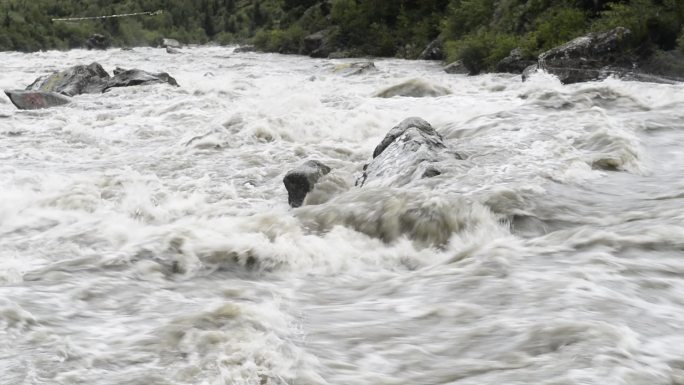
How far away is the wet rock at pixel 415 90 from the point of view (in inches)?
472

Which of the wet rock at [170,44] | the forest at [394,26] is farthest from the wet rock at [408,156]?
the wet rock at [170,44]

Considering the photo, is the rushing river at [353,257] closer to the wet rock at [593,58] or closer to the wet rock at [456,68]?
the wet rock at [593,58]

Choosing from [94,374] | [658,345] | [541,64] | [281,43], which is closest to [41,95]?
[541,64]

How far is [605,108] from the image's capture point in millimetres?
8891

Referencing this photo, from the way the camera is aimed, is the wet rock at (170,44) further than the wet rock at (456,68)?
Yes

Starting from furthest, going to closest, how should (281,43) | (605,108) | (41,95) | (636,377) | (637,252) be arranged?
(281,43)
(41,95)
(605,108)
(637,252)
(636,377)

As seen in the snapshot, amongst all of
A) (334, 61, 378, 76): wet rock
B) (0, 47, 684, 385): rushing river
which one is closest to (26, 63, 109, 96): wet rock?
(334, 61, 378, 76): wet rock

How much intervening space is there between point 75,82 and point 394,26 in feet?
49.4

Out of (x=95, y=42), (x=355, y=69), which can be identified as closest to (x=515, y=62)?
(x=355, y=69)

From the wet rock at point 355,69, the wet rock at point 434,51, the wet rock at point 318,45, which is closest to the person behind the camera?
the wet rock at point 355,69

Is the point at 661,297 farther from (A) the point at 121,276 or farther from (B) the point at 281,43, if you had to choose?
(B) the point at 281,43

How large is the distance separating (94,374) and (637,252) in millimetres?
3068

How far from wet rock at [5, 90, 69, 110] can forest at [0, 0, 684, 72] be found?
9755 mm

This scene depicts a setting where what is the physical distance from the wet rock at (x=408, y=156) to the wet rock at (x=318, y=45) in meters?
20.4
